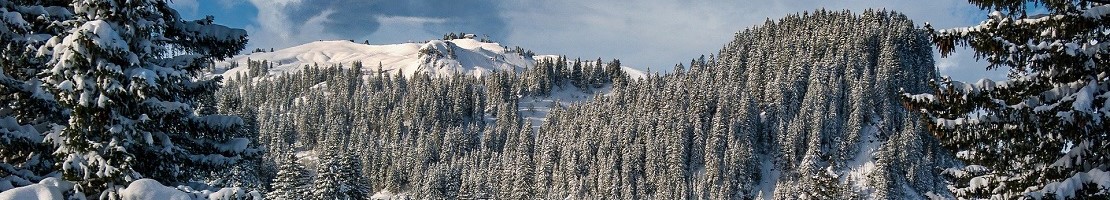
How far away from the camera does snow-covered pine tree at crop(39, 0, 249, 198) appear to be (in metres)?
9.89

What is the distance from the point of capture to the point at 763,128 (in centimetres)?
13588

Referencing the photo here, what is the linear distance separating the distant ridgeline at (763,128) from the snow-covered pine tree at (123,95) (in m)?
91.8

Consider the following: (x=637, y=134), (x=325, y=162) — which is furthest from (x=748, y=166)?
(x=325, y=162)

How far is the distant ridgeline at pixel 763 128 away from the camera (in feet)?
387

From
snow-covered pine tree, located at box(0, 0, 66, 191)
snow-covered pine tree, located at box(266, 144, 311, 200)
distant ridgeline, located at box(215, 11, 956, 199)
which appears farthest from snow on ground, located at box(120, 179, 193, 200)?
distant ridgeline, located at box(215, 11, 956, 199)

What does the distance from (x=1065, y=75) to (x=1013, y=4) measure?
3.73 ft

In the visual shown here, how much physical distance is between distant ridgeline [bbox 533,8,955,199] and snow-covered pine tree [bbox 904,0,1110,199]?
291 ft

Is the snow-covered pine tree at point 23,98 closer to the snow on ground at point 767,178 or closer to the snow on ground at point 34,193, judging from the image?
the snow on ground at point 34,193

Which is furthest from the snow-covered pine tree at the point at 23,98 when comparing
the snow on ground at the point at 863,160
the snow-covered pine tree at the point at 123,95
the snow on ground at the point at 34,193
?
the snow on ground at the point at 863,160

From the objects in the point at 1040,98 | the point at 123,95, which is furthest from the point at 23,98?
the point at 1040,98

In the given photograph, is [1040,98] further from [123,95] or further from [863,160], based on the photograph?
[863,160]

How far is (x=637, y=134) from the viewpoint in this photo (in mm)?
137000

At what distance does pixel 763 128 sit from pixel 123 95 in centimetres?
13292

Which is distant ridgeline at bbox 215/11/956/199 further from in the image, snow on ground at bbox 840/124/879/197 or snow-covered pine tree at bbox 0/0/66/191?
snow-covered pine tree at bbox 0/0/66/191
